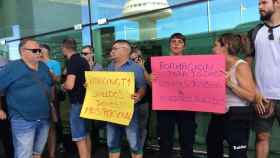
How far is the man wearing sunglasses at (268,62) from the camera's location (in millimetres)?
3955

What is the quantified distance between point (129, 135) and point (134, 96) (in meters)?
0.50

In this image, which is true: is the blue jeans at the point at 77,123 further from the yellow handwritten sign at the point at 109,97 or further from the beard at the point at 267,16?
the beard at the point at 267,16

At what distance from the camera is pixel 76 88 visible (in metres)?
5.18

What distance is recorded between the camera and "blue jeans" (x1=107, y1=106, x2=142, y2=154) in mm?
4898

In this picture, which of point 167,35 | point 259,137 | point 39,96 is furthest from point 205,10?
point 39,96

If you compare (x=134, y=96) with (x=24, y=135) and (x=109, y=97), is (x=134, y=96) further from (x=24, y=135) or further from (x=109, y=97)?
(x=24, y=135)

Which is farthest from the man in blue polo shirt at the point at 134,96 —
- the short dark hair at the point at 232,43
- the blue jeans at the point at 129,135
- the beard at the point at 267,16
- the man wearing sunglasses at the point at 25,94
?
the beard at the point at 267,16

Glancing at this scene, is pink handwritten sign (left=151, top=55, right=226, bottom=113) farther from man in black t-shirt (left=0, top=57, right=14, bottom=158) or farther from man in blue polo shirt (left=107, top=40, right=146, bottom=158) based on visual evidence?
man in black t-shirt (left=0, top=57, right=14, bottom=158)

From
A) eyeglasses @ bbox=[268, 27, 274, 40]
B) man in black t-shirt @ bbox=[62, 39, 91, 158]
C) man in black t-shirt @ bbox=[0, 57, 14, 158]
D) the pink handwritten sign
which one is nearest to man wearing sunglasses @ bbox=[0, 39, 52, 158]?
man in black t-shirt @ bbox=[62, 39, 91, 158]

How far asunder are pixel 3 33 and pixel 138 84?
5.39 meters

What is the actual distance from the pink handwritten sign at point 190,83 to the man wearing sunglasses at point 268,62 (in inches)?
13.3

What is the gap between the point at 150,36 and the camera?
626cm

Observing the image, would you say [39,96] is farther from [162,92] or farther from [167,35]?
[167,35]

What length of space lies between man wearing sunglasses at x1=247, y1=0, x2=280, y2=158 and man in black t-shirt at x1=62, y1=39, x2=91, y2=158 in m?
2.03
